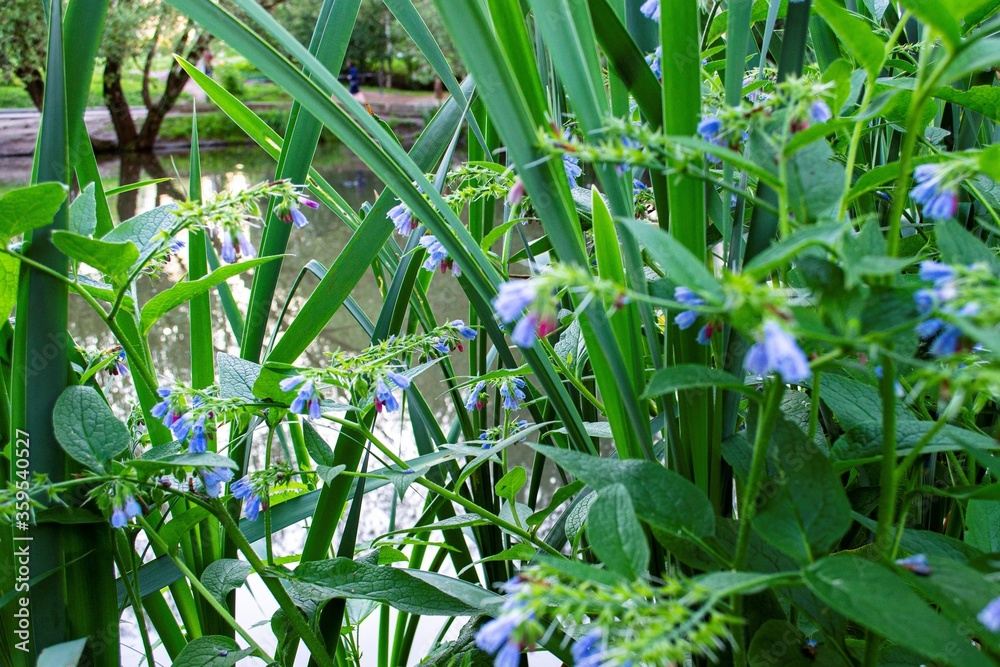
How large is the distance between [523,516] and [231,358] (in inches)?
9.7

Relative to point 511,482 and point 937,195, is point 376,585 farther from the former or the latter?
point 937,195

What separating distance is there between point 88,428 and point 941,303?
448 mm

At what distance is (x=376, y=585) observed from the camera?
0.49m

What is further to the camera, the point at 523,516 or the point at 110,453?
the point at 523,516

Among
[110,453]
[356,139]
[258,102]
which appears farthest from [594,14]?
[258,102]

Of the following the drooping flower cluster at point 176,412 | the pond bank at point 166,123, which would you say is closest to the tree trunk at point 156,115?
the pond bank at point 166,123

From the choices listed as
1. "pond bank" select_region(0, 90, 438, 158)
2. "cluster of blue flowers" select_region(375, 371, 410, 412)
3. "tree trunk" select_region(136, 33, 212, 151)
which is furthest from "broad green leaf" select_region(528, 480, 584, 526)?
"tree trunk" select_region(136, 33, 212, 151)

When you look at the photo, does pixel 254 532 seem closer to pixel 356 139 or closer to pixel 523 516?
pixel 523 516

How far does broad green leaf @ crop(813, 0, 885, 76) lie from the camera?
0.33m

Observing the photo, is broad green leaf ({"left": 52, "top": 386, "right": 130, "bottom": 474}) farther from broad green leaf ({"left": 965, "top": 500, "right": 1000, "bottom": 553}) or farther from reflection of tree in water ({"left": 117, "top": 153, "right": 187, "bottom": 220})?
reflection of tree in water ({"left": 117, "top": 153, "right": 187, "bottom": 220})

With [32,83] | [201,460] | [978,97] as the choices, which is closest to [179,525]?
[201,460]

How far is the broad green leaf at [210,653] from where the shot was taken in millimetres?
516

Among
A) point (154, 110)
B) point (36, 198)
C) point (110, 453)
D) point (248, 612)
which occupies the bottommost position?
point (248, 612)

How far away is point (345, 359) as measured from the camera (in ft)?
1.63
